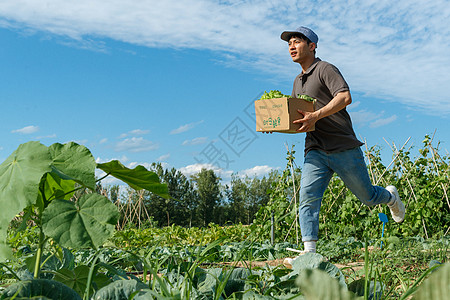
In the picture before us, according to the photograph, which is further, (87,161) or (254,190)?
(254,190)

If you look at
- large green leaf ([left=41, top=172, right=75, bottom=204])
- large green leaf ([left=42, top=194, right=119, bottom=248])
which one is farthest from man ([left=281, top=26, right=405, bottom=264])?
large green leaf ([left=42, top=194, right=119, bottom=248])

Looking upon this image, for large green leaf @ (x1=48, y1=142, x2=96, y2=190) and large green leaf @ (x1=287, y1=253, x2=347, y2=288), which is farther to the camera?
large green leaf @ (x1=287, y1=253, x2=347, y2=288)

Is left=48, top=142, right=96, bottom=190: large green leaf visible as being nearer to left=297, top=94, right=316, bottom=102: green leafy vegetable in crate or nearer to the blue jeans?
the blue jeans

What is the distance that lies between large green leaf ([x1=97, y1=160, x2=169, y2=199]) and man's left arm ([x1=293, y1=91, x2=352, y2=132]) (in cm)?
240

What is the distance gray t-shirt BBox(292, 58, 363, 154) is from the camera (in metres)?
Result: 3.52

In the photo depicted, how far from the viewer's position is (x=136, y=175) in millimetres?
1187


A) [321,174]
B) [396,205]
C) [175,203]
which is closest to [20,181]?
[321,174]

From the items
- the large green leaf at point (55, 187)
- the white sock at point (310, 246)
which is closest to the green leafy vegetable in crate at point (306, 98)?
the white sock at point (310, 246)

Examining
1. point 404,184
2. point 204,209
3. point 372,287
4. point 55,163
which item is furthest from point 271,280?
point 204,209

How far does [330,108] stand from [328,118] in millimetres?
250

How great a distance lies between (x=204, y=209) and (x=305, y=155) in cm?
1964

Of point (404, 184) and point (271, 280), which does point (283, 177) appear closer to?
point (404, 184)

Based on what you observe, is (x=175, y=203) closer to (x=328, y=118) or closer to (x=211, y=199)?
(x=211, y=199)

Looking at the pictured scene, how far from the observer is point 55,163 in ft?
3.55
